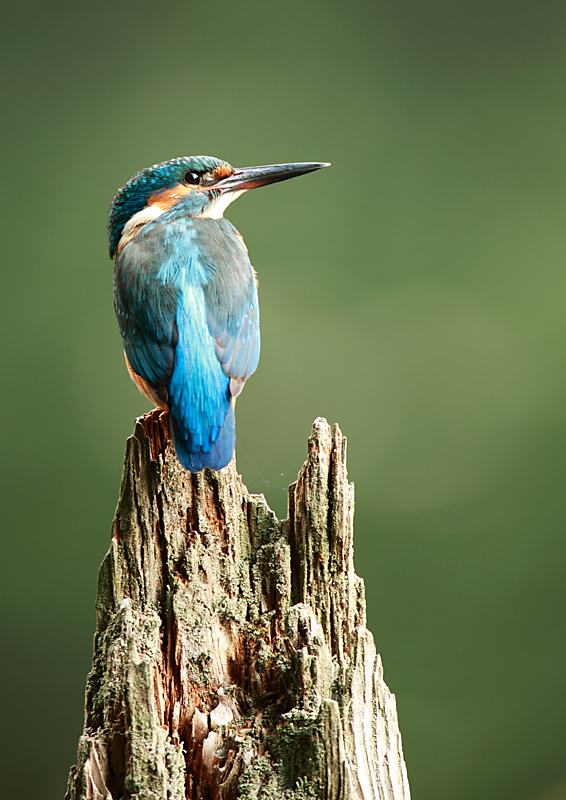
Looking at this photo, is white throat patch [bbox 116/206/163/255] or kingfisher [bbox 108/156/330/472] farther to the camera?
white throat patch [bbox 116/206/163/255]

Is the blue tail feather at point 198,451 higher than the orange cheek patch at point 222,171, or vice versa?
the orange cheek patch at point 222,171

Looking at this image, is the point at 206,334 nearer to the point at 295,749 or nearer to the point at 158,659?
the point at 158,659

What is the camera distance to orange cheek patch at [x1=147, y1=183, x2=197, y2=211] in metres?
2.00

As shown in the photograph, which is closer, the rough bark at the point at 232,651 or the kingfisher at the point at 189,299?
the rough bark at the point at 232,651

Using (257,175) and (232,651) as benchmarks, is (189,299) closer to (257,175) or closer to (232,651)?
(257,175)

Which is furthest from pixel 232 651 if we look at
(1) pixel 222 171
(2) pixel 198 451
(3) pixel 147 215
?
(1) pixel 222 171

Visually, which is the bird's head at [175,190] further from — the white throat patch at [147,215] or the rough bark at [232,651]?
the rough bark at [232,651]

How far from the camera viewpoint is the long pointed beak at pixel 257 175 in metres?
2.04

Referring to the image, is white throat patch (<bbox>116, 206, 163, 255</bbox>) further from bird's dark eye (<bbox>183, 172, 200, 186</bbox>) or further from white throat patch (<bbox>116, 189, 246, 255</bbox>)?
bird's dark eye (<bbox>183, 172, 200, 186</bbox>)

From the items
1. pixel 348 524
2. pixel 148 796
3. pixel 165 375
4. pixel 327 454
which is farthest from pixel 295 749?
pixel 165 375

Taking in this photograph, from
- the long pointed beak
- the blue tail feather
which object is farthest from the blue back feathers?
the long pointed beak

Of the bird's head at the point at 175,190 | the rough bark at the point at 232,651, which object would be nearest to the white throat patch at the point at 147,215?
the bird's head at the point at 175,190

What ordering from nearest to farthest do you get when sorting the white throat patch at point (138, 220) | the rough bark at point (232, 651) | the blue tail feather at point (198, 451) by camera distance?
the rough bark at point (232, 651) → the blue tail feather at point (198, 451) → the white throat patch at point (138, 220)

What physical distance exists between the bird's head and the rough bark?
736mm
